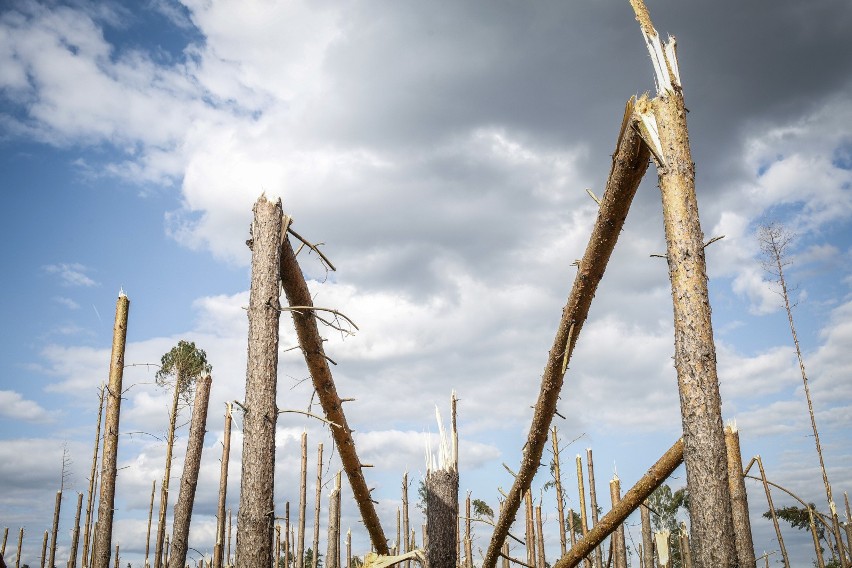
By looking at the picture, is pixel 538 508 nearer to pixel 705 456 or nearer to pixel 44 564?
pixel 705 456

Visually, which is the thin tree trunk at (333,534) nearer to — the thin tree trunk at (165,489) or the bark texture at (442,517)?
the thin tree trunk at (165,489)

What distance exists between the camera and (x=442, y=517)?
8297mm

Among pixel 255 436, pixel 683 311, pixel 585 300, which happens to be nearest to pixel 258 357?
pixel 255 436

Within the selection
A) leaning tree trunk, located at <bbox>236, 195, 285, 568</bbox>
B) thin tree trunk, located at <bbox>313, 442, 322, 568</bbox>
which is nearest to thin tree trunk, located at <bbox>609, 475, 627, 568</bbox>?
leaning tree trunk, located at <bbox>236, 195, 285, 568</bbox>

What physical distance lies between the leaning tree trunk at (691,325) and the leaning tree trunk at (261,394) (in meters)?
4.17

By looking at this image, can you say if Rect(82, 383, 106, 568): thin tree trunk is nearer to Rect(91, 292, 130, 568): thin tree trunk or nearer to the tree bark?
the tree bark

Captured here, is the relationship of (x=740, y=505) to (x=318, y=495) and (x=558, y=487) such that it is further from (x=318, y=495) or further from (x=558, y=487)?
(x=318, y=495)

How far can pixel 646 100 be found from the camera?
5.37 meters

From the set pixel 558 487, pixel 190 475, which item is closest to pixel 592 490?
pixel 558 487

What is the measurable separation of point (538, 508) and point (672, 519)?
20262 mm

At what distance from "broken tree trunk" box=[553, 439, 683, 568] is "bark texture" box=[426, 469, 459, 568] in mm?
1449

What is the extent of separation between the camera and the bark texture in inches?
318

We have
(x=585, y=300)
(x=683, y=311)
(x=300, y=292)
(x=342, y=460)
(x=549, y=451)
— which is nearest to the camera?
(x=683, y=311)

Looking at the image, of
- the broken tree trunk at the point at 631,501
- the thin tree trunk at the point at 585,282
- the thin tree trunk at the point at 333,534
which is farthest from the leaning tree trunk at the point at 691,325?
the thin tree trunk at the point at 333,534
